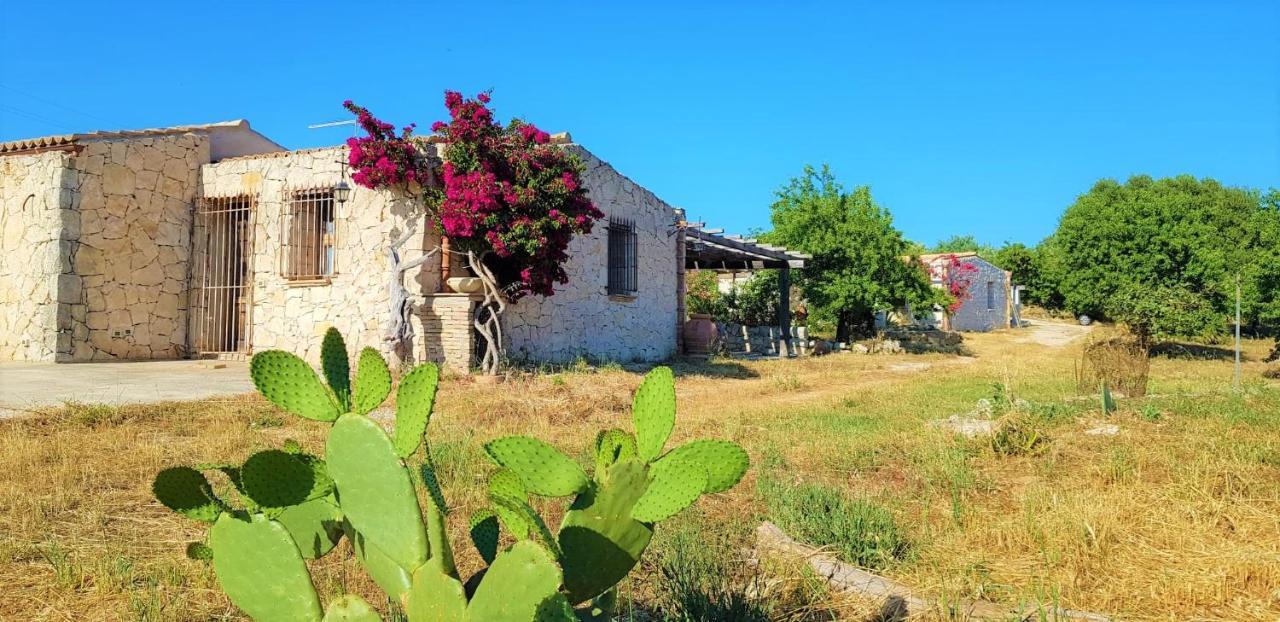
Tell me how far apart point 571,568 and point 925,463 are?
3875 millimetres

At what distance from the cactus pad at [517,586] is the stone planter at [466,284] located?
8.74 metres


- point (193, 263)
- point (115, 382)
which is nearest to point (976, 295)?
point (193, 263)

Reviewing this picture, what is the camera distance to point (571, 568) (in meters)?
1.65

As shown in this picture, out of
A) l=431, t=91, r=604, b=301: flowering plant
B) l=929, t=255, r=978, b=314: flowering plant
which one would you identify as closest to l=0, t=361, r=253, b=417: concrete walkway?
l=431, t=91, r=604, b=301: flowering plant

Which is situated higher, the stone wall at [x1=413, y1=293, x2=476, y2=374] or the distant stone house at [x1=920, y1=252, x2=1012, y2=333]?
the distant stone house at [x1=920, y1=252, x2=1012, y2=333]

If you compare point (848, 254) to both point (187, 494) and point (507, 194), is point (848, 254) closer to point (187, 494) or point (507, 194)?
point (507, 194)

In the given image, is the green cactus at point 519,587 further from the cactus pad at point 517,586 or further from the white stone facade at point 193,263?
the white stone facade at point 193,263

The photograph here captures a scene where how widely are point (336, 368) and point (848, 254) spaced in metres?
17.0

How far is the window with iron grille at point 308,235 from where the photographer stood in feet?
36.3

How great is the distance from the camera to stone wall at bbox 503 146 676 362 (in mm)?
11328

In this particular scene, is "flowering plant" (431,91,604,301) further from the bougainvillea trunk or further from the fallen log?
the fallen log

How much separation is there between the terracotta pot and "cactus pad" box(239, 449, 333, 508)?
1397 centimetres

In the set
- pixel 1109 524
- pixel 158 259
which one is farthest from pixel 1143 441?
pixel 158 259

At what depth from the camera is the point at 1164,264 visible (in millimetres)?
17703
